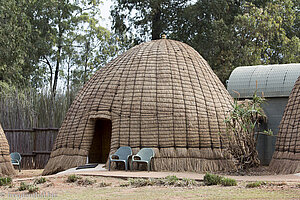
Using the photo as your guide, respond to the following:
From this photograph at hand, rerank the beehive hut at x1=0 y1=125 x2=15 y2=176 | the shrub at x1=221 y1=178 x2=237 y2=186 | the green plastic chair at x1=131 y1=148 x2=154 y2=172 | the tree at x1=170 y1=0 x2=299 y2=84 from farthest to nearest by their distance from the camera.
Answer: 1. the tree at x1=170 y1=0 x2=299 y2=84
2. the beehive hut at x1=0 y1=125 x2=15 y2=176
3. the green plastic chair at x1=131 y1=148 x2=154 y2=172
4. the shrub at x1=221 y1=178 x2=237 y2=186

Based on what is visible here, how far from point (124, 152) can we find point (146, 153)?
538 mm

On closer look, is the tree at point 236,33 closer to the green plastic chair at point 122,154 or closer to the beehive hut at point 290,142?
the beehive hut at point 290,142

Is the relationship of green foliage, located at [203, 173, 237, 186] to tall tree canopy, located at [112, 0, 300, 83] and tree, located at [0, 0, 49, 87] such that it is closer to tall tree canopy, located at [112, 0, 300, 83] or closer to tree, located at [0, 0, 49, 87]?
tall tree canopy, located at [112, 0, 300, 83]

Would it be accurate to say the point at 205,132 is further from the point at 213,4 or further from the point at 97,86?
the point at 213,4

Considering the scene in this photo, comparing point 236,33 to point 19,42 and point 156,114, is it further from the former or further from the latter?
point 156,114

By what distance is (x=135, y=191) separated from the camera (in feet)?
26.5

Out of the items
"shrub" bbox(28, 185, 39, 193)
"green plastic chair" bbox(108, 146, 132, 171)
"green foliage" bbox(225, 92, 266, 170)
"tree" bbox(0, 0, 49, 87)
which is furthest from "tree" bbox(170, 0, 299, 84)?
"shrub" bbox(28, 185, 39, 193)

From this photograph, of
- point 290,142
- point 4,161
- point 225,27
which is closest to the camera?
point 290,142

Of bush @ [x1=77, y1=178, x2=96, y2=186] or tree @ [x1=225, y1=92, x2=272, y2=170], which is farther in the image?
tree @ [x1=225, y1=92, x2=272, y2=170]

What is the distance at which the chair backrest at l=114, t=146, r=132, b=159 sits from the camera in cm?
1102

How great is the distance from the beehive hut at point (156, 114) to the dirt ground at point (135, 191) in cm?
213

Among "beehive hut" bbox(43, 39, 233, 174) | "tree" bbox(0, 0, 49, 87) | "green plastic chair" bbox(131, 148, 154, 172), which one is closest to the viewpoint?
"green plastic chair" bbox(131, 148, 154, 172)

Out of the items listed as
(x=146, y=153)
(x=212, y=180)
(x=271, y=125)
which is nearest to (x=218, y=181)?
(x=212, y=180)

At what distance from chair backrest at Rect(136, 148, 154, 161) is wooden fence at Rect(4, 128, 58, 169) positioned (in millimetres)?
7184
